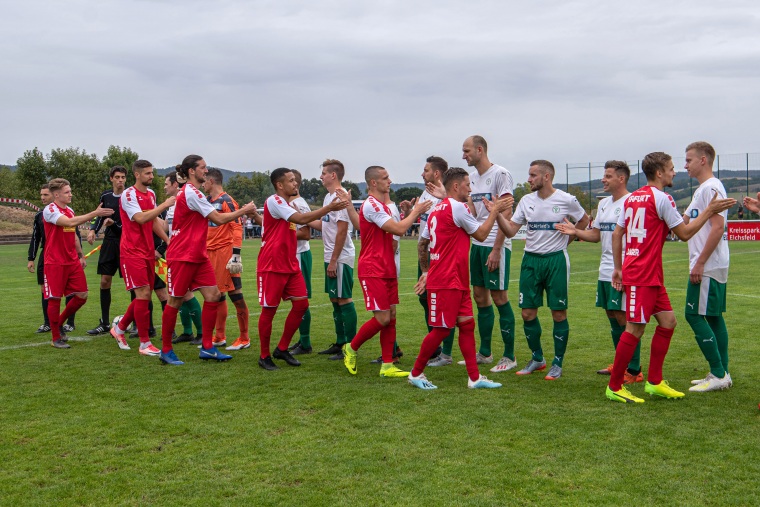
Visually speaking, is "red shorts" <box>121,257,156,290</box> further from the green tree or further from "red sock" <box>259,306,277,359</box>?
the green tree

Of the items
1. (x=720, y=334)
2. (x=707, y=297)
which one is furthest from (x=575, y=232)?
(x=720, y=334)

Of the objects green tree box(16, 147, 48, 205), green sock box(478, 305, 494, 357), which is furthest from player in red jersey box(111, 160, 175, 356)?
green tree box(16, 147, 48, 205)

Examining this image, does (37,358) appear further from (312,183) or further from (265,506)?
(312,183)

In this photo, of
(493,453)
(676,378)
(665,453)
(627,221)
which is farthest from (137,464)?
(676,378)

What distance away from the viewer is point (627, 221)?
6.21 metres

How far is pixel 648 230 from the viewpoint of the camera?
6.06 m

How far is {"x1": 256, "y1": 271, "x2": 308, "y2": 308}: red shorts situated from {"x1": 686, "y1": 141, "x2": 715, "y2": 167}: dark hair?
14.6ft

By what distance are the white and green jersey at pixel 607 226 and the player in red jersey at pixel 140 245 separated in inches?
205

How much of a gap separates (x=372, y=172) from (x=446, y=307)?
5.55 ft

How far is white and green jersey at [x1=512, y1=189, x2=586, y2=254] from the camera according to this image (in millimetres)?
7367

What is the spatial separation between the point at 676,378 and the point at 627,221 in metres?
2.09

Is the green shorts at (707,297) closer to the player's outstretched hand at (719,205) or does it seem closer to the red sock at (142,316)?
the player's outstretched hand at (719,205)

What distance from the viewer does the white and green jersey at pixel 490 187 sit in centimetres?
775

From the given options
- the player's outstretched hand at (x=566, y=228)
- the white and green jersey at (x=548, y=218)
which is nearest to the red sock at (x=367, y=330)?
the white and green jersey at (x=548, y=218)
